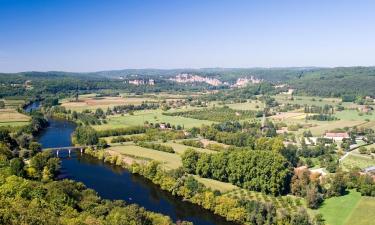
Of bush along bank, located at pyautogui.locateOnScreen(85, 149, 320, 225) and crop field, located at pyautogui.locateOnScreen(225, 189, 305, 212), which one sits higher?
bush along bank, located at pyautogui.locateOnScreen(85, 149, 320, 225)

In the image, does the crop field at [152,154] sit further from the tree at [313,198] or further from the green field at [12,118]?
the green field at [12,118]

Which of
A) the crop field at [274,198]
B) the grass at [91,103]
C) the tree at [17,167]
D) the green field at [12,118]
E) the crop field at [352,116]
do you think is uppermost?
the tree at [17,167]

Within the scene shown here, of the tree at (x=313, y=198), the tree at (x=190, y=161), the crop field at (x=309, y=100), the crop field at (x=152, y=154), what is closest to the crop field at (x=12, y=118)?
the crop field at (x=152, y=154)

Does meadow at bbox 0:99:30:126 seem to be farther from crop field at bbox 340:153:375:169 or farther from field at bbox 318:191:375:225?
field at bbox 318:191:375:225

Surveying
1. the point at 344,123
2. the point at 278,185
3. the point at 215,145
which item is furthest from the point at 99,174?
the point at 344,123

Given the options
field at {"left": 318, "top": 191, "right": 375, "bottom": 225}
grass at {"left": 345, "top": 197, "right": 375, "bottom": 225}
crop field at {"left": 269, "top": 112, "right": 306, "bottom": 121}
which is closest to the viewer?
grass at {"left": 345, "top": 197, "right": 375, "bottom": 225}

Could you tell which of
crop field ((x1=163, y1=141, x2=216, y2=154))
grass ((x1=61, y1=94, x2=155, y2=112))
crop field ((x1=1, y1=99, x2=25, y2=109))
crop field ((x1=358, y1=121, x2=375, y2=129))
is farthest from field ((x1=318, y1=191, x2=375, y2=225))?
crop field ((x1=1, y1=99, x2=25, y2=109))

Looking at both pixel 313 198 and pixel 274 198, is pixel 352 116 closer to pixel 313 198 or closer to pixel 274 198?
pixel 274 198
